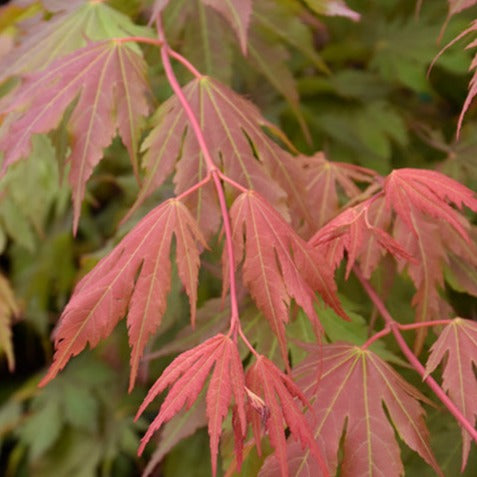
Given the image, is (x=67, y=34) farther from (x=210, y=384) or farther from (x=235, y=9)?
(x=210, y=384)

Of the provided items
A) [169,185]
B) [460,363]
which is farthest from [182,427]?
[169,185]

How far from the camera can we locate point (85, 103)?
0.89m

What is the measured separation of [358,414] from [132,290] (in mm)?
241

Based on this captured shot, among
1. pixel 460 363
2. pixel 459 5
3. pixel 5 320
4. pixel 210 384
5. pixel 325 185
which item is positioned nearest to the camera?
pixel 210 384

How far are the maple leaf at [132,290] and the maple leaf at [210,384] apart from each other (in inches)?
2.4

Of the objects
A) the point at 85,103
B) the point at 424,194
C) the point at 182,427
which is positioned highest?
the point at 85,103

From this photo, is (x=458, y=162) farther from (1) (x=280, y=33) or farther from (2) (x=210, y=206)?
(2) (x=210, y=206)

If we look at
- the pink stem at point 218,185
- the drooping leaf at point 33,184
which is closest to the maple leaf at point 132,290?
the pink stem at point 218,185

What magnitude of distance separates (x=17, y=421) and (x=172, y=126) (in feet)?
3.92

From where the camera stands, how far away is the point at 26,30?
1.14 meters

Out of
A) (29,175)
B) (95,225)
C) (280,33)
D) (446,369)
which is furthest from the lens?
(95,225)

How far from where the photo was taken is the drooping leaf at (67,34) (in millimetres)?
1026

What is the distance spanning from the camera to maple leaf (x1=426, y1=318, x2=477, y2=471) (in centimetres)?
71

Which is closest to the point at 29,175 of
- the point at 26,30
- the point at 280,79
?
the point at 26,30
